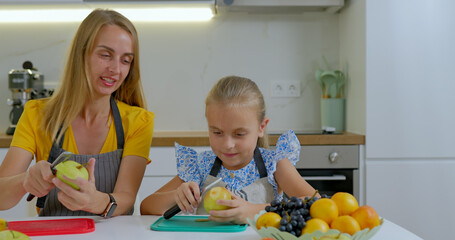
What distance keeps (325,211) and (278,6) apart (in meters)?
2.05

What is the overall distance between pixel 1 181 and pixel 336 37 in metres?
2.14

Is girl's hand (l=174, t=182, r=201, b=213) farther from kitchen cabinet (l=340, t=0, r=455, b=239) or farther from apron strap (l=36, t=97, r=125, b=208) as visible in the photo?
kitchen cabinet (l=340, t=0, r=455, b=239)

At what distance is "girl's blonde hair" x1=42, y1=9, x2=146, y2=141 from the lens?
60.7 inches

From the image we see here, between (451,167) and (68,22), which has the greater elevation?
(68,22)

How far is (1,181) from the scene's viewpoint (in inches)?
54.2

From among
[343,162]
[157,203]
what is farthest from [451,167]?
[157,203]

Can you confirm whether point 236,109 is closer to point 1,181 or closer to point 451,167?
point 1,181

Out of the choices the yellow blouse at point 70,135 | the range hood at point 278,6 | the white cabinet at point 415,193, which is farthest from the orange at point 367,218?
the range hood at point 278,6

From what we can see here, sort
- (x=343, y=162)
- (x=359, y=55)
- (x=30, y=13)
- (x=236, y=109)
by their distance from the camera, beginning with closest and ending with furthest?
(x=236, y=109), (x=343, y=162), (x=359, y=55), (x=30, y=13)

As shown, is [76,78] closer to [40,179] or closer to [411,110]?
[40,179]

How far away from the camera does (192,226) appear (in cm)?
112

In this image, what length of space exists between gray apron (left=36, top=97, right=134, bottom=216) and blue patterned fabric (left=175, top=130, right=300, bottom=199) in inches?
8.4

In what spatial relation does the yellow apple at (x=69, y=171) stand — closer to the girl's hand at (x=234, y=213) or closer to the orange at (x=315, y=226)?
the girl's hand at (x=234, y=213)

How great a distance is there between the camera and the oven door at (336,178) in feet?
7.89
